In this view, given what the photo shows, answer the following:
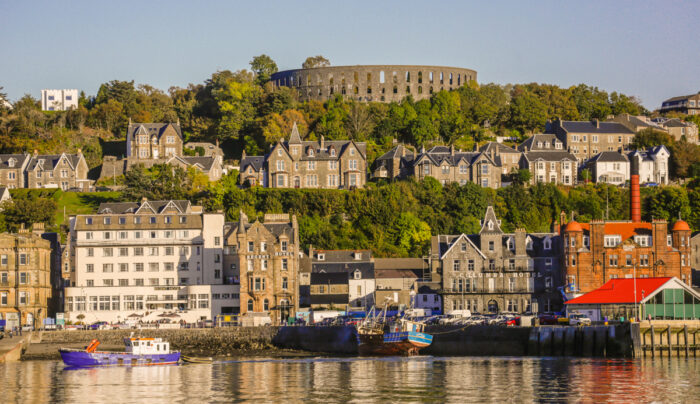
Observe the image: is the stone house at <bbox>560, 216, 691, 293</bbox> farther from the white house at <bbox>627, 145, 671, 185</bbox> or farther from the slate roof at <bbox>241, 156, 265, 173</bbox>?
the slate roof at <bbox>241, 156, 265, 173</bbox>

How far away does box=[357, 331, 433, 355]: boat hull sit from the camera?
81.9 m

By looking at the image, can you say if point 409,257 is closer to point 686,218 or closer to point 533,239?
point 533,239

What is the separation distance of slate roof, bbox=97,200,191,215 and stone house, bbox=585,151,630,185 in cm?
5017

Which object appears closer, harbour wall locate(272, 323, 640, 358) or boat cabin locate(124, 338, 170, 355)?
harbour wall locate(272, 323, 640, 358)

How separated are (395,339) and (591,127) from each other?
67.9m

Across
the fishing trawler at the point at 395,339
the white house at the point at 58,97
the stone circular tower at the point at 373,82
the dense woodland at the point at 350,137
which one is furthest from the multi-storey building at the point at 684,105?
the fishing trawler at the point at 395,339

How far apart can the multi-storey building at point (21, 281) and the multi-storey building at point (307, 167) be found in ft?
117

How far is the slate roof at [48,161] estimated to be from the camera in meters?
A: 132

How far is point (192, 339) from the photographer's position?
289 ft

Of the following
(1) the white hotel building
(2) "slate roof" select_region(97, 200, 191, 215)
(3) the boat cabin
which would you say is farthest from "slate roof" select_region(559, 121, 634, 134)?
(3) the boat cabin

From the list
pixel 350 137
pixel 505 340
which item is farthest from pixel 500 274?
pixel 350 137

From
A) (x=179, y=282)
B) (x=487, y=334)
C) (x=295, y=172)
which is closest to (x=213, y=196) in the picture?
(x=295, y=172)

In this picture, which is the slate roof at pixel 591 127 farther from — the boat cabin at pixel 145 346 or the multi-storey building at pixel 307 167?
the boat cabin at pixel 145 346

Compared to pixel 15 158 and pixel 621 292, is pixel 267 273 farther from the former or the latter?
pixel 15 158
